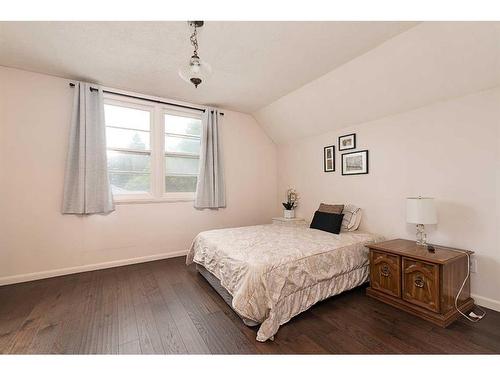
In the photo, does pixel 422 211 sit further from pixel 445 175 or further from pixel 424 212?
pixel 445 175

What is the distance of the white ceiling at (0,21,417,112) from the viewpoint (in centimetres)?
194

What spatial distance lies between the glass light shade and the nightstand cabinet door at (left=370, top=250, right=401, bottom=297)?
2.33m

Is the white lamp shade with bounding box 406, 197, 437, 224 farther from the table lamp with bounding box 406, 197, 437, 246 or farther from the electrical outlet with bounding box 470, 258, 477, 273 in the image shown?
the electrical outlet with bounding box 470, 258, 477, 273

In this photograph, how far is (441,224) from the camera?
2.28 metres

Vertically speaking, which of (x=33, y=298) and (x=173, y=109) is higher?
(x=173, y=109)

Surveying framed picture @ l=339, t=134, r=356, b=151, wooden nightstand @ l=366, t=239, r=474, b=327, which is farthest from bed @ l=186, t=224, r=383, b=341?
framed picture @ l=339, t=134, r=356, b=151

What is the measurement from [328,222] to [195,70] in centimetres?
237

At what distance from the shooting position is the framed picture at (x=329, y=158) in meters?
3.46

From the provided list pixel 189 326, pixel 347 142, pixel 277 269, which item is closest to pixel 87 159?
pixel 189 326

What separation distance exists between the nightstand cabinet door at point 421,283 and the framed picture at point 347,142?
171cm

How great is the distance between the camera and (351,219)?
3.01 metres
